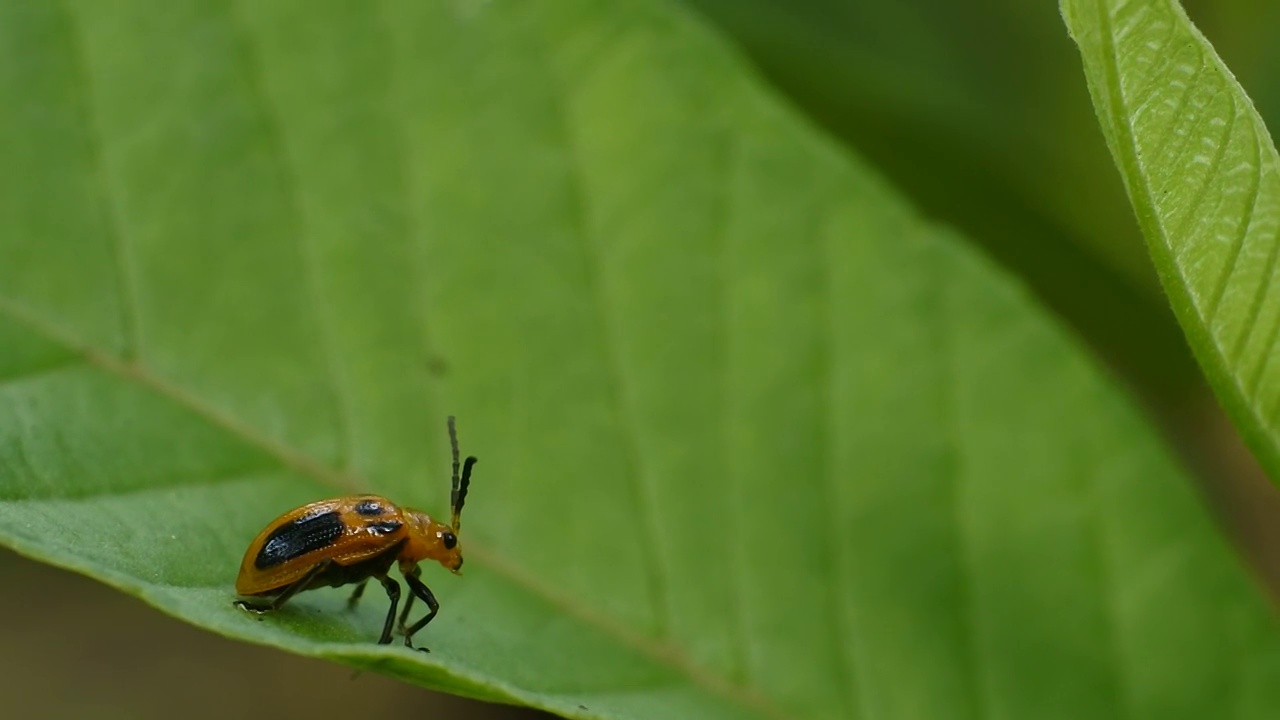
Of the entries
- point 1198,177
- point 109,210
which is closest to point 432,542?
point 109,210

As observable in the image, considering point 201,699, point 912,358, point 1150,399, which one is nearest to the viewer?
point 912,358

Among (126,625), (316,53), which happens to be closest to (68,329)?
(316,53)

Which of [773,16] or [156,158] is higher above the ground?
[773,16]

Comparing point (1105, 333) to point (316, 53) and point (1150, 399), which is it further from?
point (316, 53)

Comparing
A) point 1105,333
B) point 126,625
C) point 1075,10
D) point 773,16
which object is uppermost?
point 1075,10

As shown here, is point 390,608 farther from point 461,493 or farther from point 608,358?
point 608,358

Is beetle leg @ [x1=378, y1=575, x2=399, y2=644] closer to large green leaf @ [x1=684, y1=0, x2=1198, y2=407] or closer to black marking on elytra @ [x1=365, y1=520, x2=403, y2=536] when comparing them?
black marking on elytra @ [x1=365, y1=520, x2=403, y2=536]

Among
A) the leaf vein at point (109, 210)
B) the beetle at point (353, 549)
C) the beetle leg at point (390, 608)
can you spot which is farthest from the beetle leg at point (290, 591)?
the leaf vein at point (109, 210)
